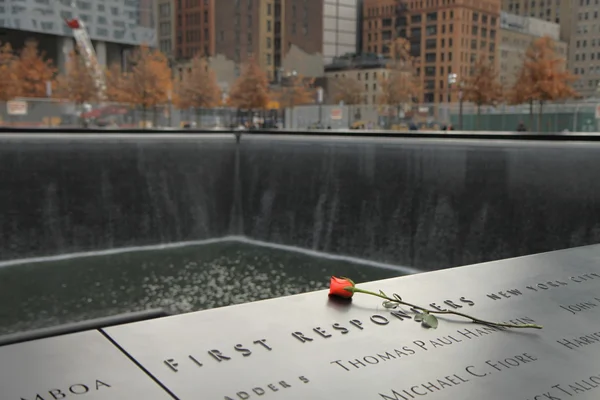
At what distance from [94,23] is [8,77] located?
13.7m

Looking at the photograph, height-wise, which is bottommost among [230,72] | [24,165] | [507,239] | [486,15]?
[507,239]

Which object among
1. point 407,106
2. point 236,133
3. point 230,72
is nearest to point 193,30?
point 230,72

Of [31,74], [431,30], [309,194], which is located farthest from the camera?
[431,30]

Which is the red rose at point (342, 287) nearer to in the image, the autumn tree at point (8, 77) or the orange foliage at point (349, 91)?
the autumn tree at point (8, 77)

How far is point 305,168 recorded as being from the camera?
9.81 meters

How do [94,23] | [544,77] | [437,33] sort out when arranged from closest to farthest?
[544,77]
[94,23]
[437,33]

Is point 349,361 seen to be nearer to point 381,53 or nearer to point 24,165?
point 24,165

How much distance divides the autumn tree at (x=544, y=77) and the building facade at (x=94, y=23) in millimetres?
23372

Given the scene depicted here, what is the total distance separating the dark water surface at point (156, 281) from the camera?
6.58 meters

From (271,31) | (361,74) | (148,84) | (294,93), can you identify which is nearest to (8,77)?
(148,84)

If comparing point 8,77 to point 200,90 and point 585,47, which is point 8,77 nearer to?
point 200,90

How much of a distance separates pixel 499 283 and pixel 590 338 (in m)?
0.46

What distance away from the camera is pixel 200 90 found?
38.0 meters

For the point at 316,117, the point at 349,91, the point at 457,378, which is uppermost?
the point at 349,91
